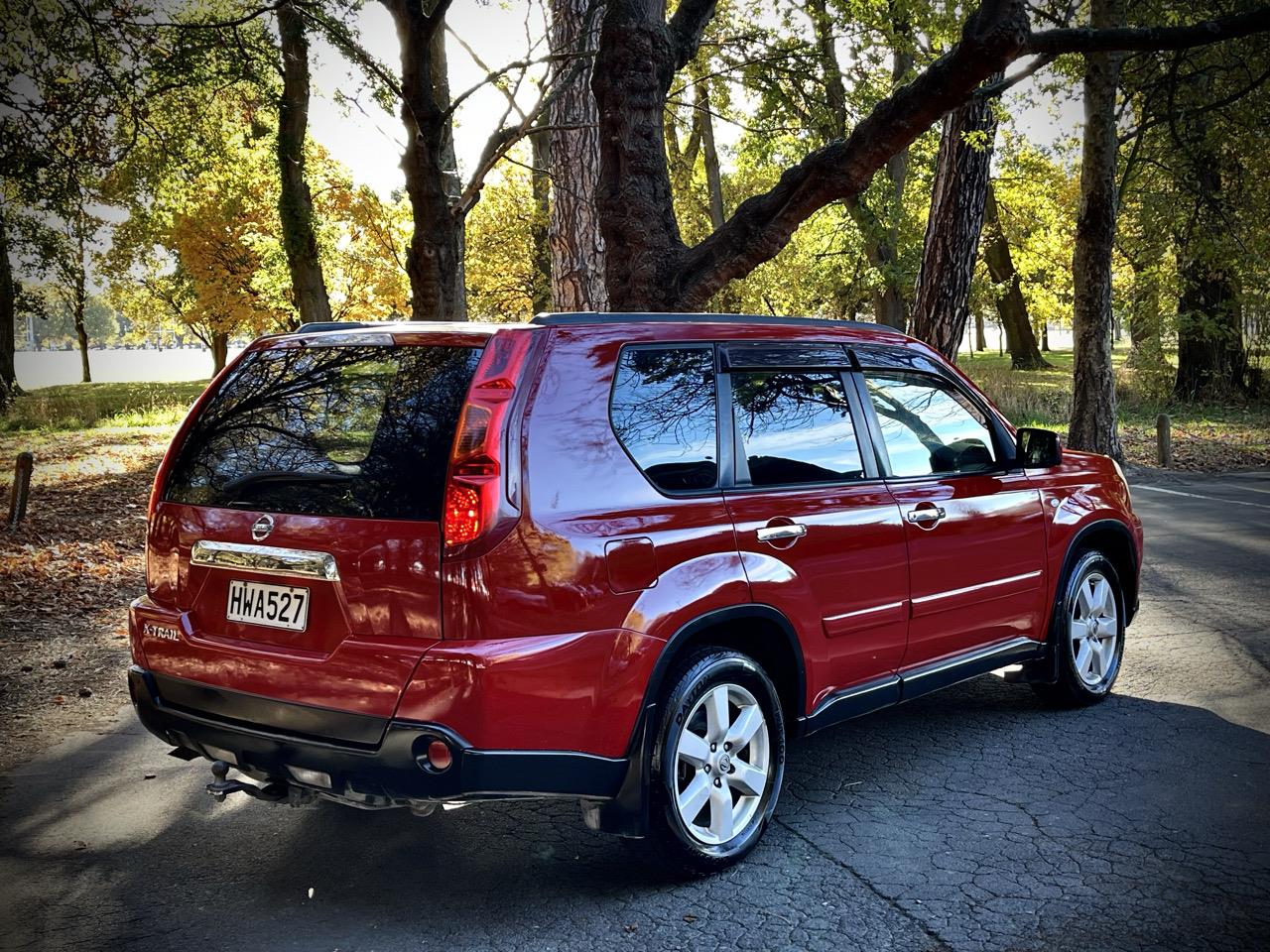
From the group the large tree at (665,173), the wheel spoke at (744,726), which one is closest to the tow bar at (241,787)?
the wheel spoke at (744,726)

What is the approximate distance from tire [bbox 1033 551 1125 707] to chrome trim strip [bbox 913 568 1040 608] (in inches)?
14.4

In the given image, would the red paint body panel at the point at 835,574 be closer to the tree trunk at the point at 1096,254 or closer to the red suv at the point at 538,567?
the red suv at the point at 538,567

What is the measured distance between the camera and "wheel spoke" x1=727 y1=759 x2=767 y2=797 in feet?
13.7

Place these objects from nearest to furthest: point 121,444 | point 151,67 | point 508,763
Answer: point 508,763 < point 151,67 < point 121,444

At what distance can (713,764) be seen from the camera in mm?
4102

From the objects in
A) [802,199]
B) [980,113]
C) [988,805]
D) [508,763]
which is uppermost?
[980,113]

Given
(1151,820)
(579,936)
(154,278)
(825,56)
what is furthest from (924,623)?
(154,278)

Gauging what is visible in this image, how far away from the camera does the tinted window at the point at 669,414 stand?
12.8 feet

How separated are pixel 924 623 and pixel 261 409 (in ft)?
9.18

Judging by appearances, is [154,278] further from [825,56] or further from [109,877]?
[109,877]

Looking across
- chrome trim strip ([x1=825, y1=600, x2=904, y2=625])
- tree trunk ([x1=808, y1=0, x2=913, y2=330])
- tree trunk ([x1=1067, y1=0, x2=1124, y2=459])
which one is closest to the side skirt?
chrome trim strip ([x1=825, y1=600, x2=904, y2=625])

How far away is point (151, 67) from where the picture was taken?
12195mm

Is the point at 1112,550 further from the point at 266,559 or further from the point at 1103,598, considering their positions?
the point at 266,559

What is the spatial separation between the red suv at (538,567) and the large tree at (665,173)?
4689 millimetres
